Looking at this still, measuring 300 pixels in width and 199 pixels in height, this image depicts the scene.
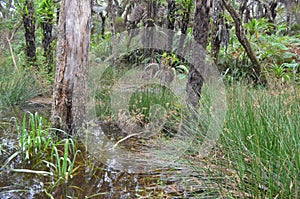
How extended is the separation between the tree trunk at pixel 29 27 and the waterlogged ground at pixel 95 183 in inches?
137

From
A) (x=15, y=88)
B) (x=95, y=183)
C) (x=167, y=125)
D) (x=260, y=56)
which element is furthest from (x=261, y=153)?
(x=260, y=56)

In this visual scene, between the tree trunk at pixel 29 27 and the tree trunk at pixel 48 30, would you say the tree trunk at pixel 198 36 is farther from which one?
the tree trunk at pixel 29 27

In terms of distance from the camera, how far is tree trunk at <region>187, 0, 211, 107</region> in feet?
8.48

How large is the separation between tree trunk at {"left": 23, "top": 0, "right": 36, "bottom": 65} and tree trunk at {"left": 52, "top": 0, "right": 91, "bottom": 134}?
9.19ft

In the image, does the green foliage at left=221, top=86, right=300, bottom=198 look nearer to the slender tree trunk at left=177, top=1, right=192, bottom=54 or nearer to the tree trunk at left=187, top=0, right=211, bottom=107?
the tree trunk at left=187, top=0, right=211, bottom=107

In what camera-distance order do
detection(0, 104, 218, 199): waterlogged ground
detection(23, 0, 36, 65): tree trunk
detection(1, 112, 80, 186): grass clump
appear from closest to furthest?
detection(0, 104, 218, 199): waterlogged ground → detection(1, 112, 80, 186): grass clump → detection(23, 0, 36, 65): tree trunk

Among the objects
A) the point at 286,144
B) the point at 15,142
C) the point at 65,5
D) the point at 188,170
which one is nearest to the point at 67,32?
the point at 65,5

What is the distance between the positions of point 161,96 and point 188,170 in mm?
1570

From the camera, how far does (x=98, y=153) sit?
7.57 feet

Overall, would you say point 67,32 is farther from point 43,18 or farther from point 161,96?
point 43,18

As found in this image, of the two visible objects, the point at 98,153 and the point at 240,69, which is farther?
the point at 240,69

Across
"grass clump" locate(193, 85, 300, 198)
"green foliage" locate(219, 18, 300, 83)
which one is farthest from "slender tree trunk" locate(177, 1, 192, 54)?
"grass clump" locate(193, 85, 300, 198)

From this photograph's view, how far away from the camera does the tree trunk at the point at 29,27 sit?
193 inches

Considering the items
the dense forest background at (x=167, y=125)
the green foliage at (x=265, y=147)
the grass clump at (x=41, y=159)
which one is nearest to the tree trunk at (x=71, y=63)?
the dense forest background at (x=167, y=125)
